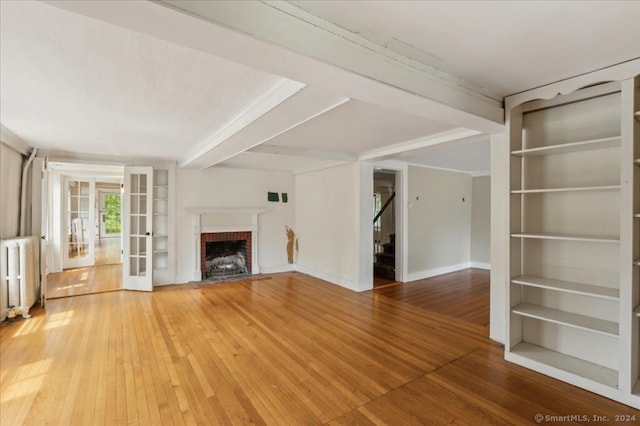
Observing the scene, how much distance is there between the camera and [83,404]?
2057 mm

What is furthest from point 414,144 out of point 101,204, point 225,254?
point 101,204

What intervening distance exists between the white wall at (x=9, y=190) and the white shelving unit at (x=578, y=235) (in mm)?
5683

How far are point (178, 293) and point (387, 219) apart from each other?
506 centimetres

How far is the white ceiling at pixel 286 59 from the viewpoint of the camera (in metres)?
1.32

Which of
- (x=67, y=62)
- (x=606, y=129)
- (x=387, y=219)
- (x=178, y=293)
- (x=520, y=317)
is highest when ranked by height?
(x=67, y=62)

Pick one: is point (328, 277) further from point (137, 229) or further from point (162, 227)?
point (137, 229)

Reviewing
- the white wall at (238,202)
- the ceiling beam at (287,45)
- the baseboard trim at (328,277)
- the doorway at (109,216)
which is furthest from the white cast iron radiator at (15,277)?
the doorway at (109,216)

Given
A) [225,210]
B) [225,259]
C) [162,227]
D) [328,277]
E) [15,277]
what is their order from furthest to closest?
[225,259]
[225,210]
[328,277]
[162,227]
[15,277]

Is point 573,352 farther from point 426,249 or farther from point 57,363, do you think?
point 57,363

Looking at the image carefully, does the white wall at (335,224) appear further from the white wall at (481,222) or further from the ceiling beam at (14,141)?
the ceiling beam at (14,141)

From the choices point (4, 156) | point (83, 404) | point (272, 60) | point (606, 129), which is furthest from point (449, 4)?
point (4, 156)

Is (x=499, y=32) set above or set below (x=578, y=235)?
above

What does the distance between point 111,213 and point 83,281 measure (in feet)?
22.3

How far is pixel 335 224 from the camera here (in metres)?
5.54
